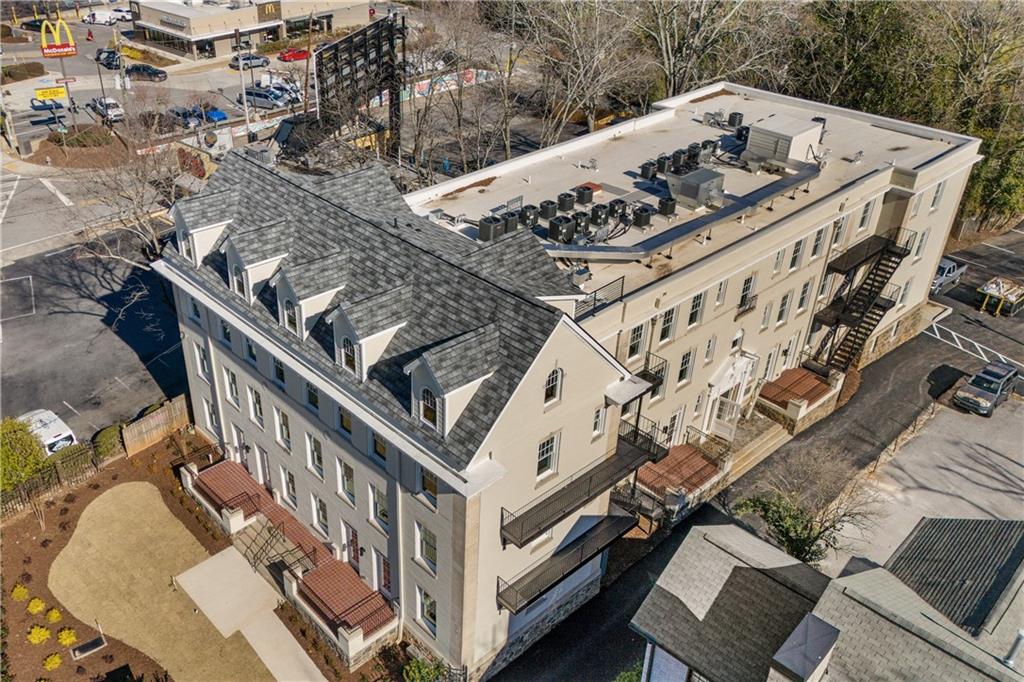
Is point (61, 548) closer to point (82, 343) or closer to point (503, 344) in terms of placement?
point (82, 343)

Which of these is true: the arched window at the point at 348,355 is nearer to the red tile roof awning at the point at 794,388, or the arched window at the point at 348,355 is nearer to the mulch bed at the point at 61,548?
the mulch bed at the point at 61,548

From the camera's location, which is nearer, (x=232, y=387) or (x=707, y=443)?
(x=232, y=387)

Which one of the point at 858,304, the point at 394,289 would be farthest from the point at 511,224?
the point at 858,304

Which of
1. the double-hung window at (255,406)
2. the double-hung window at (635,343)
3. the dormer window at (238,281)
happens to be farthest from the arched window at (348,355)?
the double-hung window at (635,343)

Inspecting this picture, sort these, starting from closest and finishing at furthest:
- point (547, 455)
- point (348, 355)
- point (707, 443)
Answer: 1. point (348, 355)
2. point (547, 455)
3. point (707, 443)

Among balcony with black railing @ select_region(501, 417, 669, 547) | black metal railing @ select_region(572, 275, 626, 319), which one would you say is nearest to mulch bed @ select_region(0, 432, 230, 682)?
balcony with black railing @ select_region(501, 417, 669, 547)

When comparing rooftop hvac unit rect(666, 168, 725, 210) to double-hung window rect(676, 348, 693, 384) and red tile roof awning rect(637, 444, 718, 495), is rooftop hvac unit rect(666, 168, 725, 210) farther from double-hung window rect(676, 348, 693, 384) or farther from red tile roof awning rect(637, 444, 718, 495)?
red tile roof awning rect(637, 444, 718, 495)
